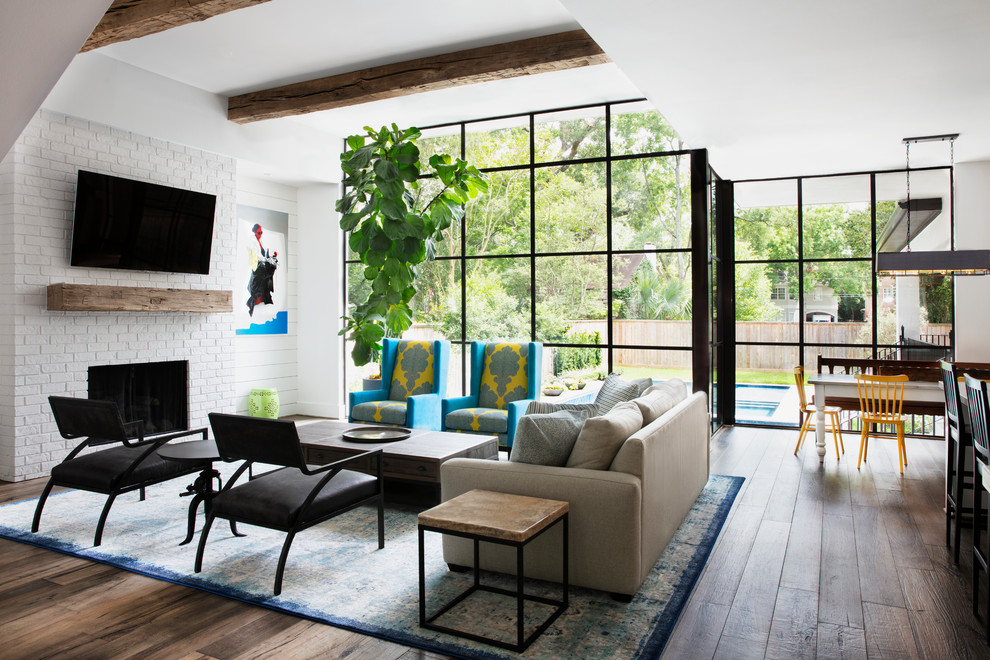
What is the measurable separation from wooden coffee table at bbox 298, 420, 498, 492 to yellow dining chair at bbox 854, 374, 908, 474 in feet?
10.3

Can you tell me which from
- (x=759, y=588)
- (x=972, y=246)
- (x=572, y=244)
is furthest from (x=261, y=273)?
(x=972, y=246)

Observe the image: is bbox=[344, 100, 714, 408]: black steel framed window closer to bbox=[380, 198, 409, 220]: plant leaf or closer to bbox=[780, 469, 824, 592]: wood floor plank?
bbox=[380, 198, 409, 220]: plant leaf

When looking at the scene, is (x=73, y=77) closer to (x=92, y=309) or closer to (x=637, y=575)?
(x=92, y=309)

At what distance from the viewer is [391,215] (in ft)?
20.9

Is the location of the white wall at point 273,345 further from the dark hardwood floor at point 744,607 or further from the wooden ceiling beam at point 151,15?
the dark hardwood floor at point 744,607

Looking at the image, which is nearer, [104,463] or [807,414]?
[104,463]

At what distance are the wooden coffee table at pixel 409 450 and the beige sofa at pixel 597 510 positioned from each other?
630 millimetres

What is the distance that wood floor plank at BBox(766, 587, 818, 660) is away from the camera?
2383 mm

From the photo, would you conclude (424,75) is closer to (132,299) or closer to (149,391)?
(132,299)

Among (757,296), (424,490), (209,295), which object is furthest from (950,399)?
(209,295)

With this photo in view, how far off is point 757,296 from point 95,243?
6.57 meters

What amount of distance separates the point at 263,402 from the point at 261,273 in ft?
4.83

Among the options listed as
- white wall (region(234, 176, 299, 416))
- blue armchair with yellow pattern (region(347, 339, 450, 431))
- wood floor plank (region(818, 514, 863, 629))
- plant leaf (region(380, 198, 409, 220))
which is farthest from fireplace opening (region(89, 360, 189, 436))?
wood floor plank (region(818, 514, 863, 629))

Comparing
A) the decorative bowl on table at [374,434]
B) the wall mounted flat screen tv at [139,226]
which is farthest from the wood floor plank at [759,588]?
the wall mounted flat screen tv at [139,226]
